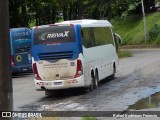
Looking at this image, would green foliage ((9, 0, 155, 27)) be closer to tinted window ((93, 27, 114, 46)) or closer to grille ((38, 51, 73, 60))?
tinted window ((93, 27, 114, 46))

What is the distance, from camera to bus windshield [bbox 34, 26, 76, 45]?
17.0 metres

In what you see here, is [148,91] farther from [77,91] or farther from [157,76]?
[157,76]

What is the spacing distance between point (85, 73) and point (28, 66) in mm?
12600

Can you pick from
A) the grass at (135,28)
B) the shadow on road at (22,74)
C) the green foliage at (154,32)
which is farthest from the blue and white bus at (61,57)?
the grass at (135,28)

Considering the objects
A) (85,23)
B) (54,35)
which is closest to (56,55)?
(54,35)

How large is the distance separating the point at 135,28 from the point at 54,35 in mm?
42235

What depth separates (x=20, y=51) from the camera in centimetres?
2903

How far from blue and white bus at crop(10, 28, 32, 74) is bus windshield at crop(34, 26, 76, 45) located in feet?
38.0

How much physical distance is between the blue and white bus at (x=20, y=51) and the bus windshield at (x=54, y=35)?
11.6 metres

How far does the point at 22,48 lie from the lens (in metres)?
29.1

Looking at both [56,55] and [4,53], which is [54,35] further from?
[4,53]

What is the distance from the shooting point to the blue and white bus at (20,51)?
1130 inches

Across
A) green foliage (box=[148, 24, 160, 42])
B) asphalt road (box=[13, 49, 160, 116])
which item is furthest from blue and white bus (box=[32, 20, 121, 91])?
green foliage (box=[148, 24, 160, 42])

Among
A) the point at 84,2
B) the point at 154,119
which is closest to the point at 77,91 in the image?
the point at 154,119
